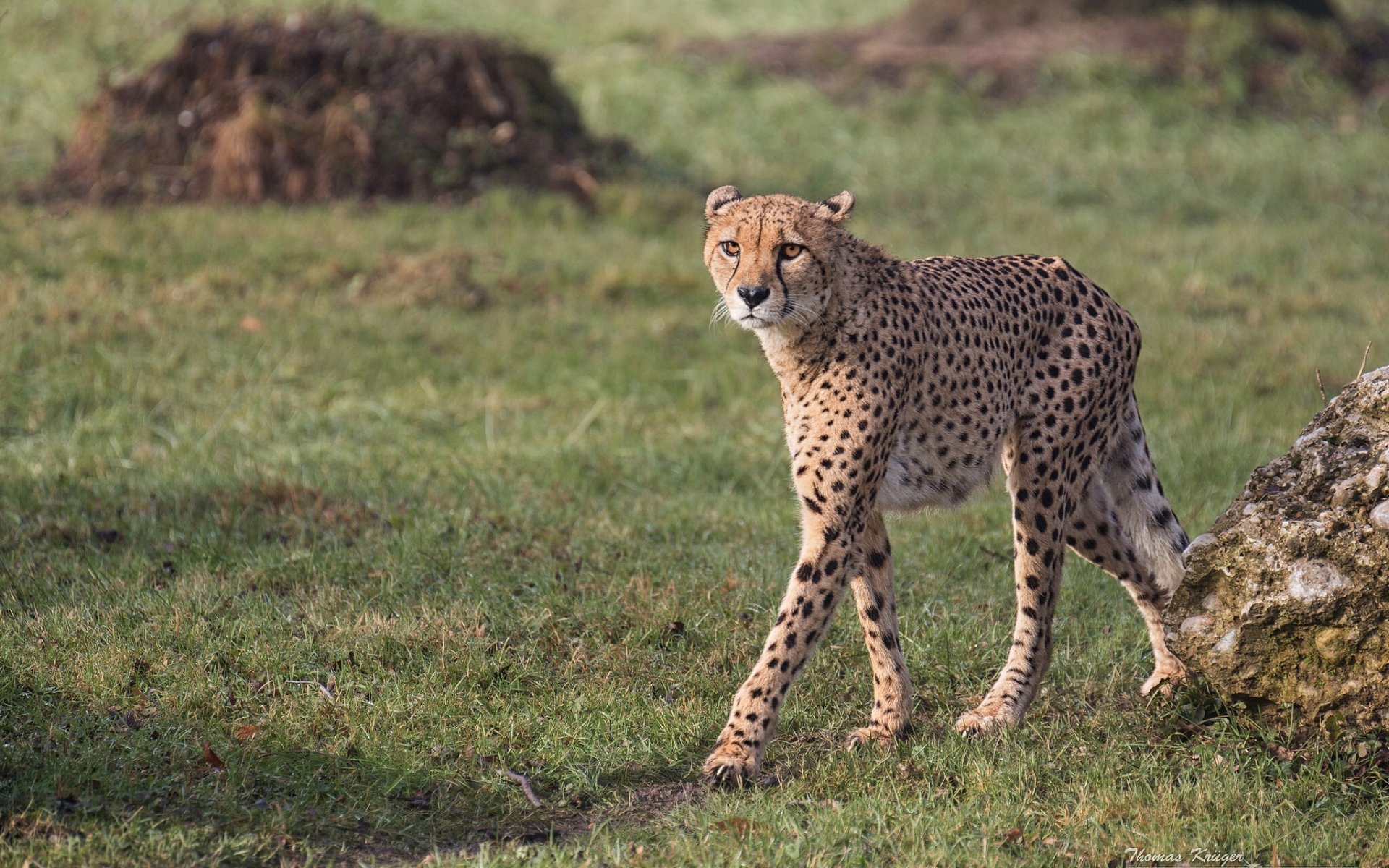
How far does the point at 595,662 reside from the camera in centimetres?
551

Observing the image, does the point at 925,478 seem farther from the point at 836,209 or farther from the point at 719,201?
the point at 719,201

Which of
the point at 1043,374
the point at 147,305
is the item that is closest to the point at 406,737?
the point at 1043,374

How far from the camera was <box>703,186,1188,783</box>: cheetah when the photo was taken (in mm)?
4820

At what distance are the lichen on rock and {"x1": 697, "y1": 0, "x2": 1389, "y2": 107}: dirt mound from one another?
1268cm

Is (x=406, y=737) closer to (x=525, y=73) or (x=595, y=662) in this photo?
(x=595, y=662)

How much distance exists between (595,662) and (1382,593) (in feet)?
8.53

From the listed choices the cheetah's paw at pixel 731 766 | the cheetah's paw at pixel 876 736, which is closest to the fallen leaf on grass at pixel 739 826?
the cheetah's paw at pixel 731 766

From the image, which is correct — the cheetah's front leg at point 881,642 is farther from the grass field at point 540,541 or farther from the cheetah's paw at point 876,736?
the grass field at point 540,541

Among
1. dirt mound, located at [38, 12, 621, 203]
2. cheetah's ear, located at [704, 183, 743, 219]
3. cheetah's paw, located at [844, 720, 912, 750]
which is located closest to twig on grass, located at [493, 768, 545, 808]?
cheetah's paw, located at [844, 720, 912, 750]

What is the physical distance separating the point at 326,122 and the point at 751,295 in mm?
8446

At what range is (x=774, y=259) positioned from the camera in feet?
15.9

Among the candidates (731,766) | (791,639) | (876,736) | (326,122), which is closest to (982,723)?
(876,736)

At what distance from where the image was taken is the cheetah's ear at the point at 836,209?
199 inches

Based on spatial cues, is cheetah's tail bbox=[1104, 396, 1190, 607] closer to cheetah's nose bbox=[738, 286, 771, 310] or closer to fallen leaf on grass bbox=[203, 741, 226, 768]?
cheetah's nose bbox=[738, 286, 771, 310]
